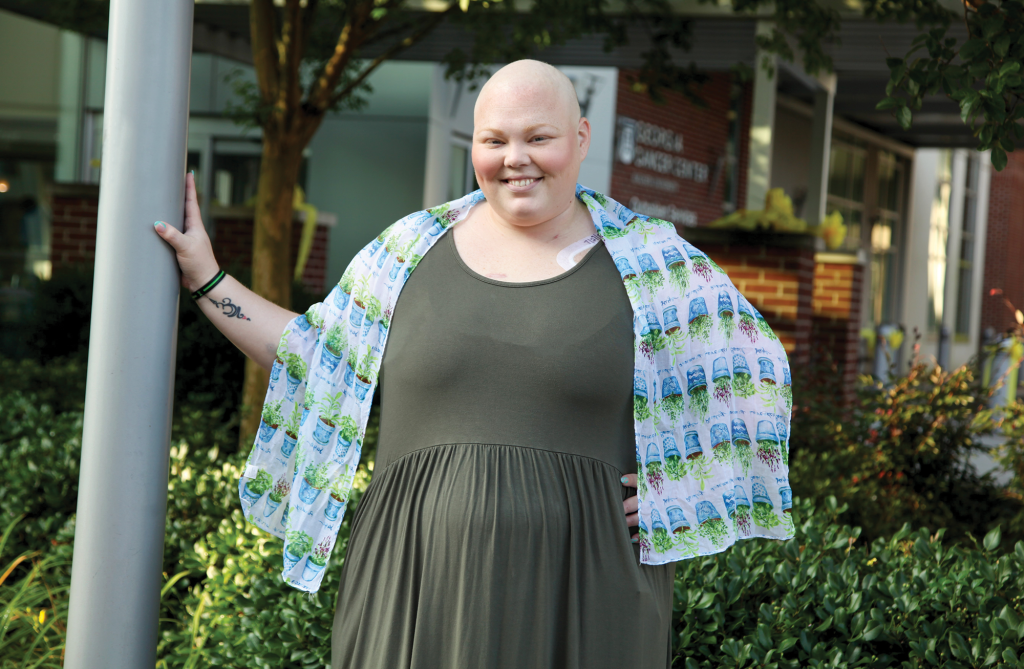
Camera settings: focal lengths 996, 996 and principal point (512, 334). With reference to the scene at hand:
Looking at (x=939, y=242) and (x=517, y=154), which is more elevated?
(x=939, y=242)

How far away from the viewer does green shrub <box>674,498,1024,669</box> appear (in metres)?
2.62

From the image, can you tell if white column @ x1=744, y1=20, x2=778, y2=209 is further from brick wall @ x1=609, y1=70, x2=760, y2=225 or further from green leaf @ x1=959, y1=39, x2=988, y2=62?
green leaf @ x1=959, y1=39, x2=988, y2=62

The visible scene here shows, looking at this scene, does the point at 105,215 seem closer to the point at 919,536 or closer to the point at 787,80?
the point at 919,536

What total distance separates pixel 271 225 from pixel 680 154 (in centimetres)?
1043

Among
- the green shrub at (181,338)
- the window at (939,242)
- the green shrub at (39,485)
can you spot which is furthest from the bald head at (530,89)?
the window at (939,242)

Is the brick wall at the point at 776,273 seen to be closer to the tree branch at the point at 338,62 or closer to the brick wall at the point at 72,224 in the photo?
the tree branch at the point at 338,62

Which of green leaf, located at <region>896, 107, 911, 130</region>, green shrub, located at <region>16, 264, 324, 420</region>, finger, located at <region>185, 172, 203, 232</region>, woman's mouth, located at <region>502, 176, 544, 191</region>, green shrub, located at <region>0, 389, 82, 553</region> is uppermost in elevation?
green leaf, located at <region>896, 107, 911, 130</region>

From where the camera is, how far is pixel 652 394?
2.01m

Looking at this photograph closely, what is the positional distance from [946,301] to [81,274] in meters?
19.3

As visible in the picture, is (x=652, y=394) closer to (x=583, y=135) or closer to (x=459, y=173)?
(x=583, y=135)

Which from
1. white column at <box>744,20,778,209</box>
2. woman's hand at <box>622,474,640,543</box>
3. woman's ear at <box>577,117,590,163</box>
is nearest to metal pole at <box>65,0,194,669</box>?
woman's ear at <box>577,117,590,163</box>

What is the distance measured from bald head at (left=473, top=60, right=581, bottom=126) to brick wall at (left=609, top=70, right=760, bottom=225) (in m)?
11.6

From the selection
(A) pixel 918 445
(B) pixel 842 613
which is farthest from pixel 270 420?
(A) pixel 918 445

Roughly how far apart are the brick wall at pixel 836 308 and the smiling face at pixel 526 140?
20.5 ft
